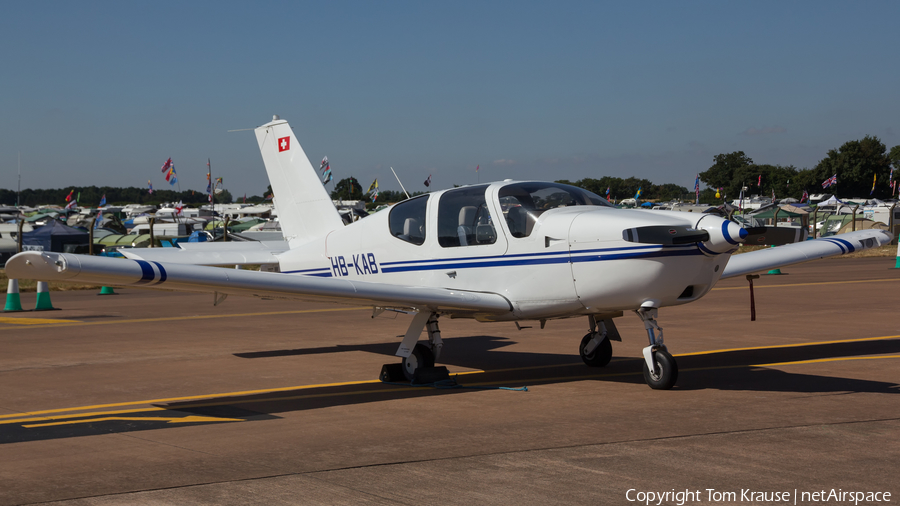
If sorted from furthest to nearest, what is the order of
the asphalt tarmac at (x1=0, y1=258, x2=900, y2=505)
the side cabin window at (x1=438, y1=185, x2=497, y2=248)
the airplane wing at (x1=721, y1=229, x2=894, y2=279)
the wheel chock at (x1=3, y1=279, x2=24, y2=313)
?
the wheel chock at (x1=3, y1=279, x2=24, y2=313) < the airplane wing at (x1=721, y1=229, x2=894, y2=279) < the side cabin window at (x1=438, y1=185, x2=497, y2=248) < the asphalt tarmac at (x1=0, y1=258, x2=900, y2=505)

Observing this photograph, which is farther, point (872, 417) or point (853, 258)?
point (853, 258)

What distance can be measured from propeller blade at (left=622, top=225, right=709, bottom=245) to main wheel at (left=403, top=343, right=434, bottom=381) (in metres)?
2.66

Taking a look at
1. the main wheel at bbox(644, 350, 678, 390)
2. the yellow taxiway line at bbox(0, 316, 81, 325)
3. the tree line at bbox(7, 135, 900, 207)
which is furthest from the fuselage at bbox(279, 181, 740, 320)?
the tree line at bbox(7, 135, 900, 207)

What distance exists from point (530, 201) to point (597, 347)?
2.22 metres

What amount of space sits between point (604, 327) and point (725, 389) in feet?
6.25

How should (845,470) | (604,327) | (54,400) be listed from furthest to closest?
(604,327)
(54,400)
(845,470)

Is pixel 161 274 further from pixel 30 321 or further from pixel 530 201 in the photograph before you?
pixel 30 321

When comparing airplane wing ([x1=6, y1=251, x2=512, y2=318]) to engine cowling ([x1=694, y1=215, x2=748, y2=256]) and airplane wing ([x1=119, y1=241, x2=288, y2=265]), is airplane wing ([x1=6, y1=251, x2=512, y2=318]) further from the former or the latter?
airplane wing ([x1=119, y1=241, x2=288, y2=265])

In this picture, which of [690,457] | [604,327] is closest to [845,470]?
[690,457]

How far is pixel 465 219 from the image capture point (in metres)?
9.03

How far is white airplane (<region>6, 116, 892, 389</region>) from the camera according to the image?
7543mm

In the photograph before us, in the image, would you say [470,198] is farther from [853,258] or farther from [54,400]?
[853,258]

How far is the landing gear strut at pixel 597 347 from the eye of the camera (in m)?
9.87

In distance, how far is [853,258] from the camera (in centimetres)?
3372
